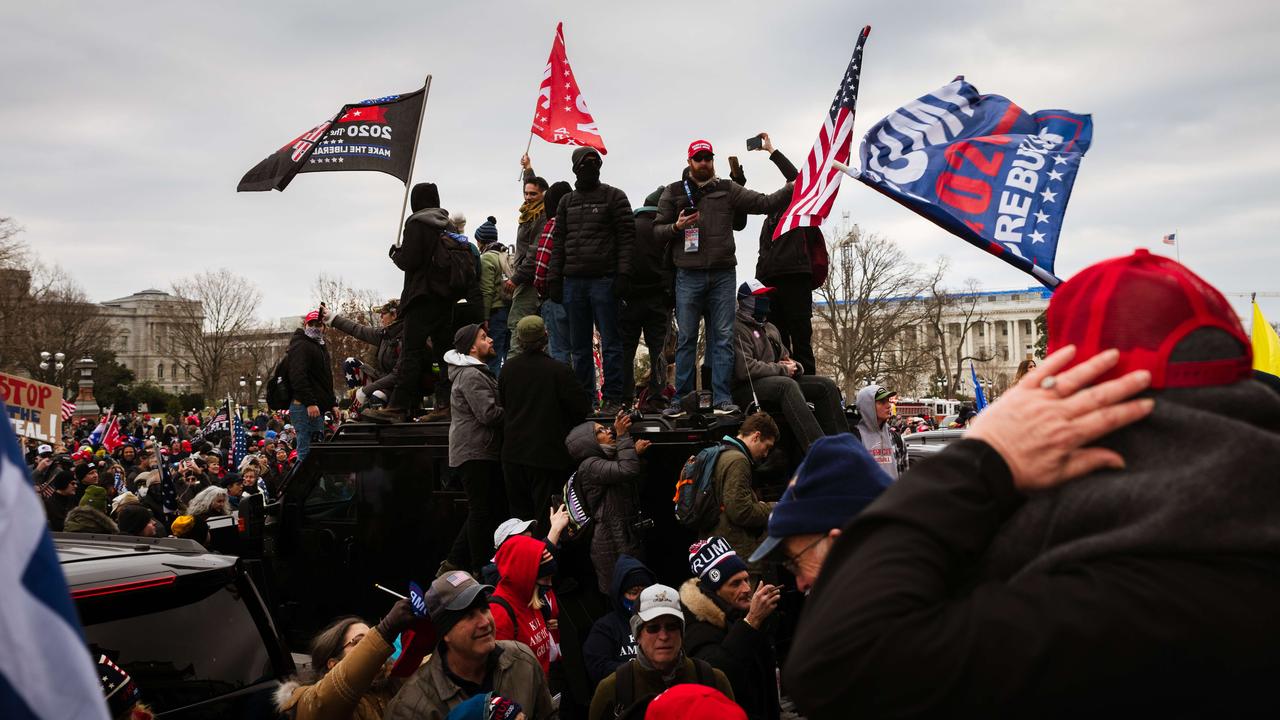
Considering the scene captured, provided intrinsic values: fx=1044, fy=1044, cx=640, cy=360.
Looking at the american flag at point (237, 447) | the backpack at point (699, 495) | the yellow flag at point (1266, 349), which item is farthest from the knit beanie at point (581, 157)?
the american flag at point (237, 447)

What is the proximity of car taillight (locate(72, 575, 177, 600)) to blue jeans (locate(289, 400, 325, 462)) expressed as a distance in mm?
7213

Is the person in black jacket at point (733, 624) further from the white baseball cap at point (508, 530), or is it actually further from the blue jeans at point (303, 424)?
the blue jeans at point (303, 424)

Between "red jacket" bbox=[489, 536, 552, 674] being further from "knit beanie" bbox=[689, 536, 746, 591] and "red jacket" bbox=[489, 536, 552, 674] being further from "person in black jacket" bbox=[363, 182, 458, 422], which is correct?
"person in black jacket" bbox=[363, 182, 458, 422]

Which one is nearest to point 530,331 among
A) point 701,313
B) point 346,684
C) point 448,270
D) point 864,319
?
point 701,313

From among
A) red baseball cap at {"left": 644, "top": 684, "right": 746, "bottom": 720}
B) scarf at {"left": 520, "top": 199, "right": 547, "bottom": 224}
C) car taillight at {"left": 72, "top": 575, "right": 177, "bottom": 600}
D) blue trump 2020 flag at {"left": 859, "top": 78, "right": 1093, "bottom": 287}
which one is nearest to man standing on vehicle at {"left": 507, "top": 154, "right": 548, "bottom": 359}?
scarf at {"left": 520, "top": 199, "right": 547, "bottom": 224}

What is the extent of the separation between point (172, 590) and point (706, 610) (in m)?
2.62

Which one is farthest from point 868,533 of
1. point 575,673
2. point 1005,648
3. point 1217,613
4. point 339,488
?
point 339,488

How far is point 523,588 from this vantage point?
5969mm

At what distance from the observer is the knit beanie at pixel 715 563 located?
5668mm

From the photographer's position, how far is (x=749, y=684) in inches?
211

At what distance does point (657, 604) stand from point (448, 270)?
5.33 metres

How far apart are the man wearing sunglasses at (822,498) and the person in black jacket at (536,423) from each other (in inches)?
221

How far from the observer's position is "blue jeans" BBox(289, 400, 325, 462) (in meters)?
11.4

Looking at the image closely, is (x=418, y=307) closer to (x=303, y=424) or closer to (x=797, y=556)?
(x=303, y=424)
